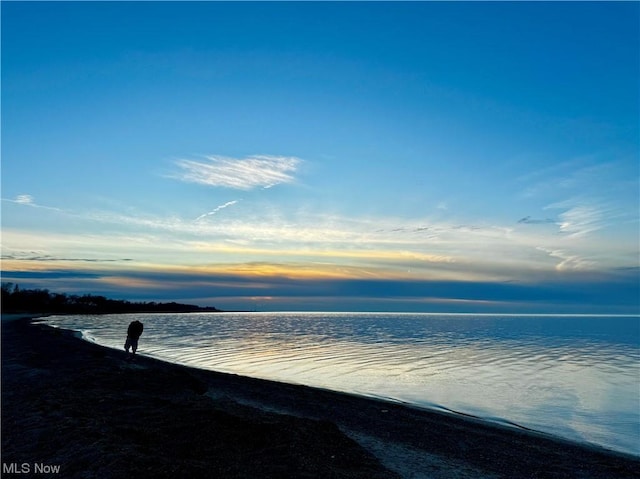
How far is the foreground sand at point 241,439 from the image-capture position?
34.0 feet

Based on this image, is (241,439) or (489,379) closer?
(241,439)

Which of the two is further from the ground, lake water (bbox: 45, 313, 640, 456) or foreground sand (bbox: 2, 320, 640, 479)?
foreground sand (bbox: 2, 320, 640, 479)

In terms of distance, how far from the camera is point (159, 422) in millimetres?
13602

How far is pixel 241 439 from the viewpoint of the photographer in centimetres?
1189

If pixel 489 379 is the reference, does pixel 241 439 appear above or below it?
above

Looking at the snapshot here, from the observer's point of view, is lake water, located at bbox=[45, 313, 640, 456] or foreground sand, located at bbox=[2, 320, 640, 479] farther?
lake water, located at bbox=[45, 313, 640, 456]

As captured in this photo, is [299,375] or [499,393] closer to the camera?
[499,393]

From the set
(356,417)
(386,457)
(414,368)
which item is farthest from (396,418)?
(414,368)

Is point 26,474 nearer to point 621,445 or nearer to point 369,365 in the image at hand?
point 621,445

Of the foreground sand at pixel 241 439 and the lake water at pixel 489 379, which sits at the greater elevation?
the foreground sand at pixel 241 439

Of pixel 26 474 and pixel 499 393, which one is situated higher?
pixel 26 474

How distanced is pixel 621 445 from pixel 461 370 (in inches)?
812

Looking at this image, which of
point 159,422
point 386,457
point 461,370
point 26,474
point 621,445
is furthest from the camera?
point 461,370

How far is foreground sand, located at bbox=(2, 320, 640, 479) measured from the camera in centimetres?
1038
